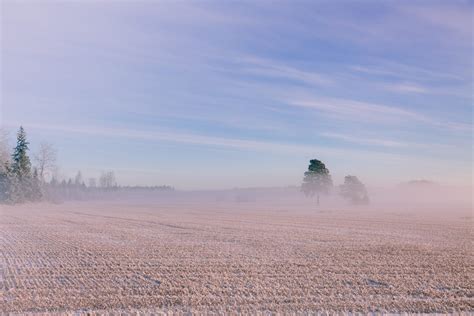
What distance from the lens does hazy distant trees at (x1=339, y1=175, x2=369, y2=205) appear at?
111 meters

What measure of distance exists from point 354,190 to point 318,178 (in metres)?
11.1

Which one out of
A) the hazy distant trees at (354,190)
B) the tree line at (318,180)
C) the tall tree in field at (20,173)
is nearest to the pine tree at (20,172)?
the tall tree in field at (20,173)

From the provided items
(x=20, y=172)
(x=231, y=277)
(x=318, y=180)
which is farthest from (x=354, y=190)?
(x=231, y=277)

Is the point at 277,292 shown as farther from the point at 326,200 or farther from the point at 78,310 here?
the point at 326,200

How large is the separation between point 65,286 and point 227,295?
569 centimetres

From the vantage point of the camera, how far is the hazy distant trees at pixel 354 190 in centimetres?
11138

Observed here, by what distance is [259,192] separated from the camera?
179500mm

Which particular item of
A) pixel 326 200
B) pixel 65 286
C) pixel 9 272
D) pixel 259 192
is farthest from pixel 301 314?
pixel 259 192

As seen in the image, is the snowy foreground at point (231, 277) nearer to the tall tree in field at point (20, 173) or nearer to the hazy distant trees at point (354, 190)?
the tall tree in field at point (20, 173)

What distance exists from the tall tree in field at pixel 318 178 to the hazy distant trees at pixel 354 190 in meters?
7.16

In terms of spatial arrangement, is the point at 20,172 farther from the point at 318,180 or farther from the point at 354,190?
the point at 354,190

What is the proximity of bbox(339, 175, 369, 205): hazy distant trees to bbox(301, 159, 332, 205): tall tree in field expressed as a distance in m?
7.16

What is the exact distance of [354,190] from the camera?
11194cm

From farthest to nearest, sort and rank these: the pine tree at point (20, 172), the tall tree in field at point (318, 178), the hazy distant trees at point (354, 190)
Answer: the hazy distant trees at point (354, 190) < the tall tree in field at point (318, 178) < the pine tree at point (20, 172)
